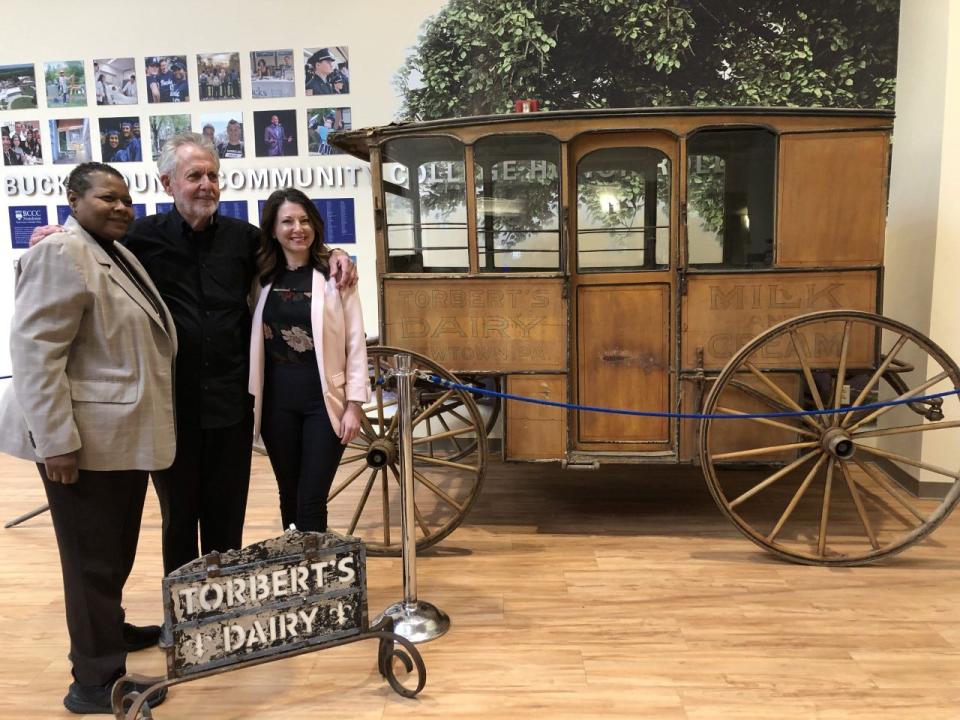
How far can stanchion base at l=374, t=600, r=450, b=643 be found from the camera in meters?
2.70

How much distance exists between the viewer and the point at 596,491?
4.40 m

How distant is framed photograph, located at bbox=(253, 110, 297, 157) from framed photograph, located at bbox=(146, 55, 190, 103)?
1.94 feet

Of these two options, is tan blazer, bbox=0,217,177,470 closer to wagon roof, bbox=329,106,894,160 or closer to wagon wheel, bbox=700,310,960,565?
wagon roof, bbox=329,106,894,160

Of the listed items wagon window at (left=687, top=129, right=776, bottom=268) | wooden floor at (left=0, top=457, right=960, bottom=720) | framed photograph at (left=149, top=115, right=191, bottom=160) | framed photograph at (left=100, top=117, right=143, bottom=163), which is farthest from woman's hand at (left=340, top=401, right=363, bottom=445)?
framed photograph at (left=100, top=117, right=143, bottom=163)

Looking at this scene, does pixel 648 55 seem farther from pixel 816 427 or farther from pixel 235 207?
pixel 235 207

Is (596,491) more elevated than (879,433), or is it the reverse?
(879,433)

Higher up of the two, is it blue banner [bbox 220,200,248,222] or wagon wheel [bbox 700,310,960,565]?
blue banner [bbox 220,200,248,222]

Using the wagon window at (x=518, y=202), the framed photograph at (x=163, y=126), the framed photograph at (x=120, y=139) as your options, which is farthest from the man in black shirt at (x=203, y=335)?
the framed photograph at (x=120, y=139)

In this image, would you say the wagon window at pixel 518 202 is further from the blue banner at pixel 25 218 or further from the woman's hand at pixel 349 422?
the blue banner at pixel 25 218

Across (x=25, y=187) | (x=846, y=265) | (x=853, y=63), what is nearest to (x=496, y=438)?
(x=846, y=265)

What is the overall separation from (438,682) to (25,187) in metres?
5.30

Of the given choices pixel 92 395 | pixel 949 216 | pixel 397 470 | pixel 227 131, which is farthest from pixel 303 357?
pixel 949 216

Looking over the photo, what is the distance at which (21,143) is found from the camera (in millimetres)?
5598

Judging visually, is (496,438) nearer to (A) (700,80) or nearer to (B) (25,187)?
(A) (700,80)
